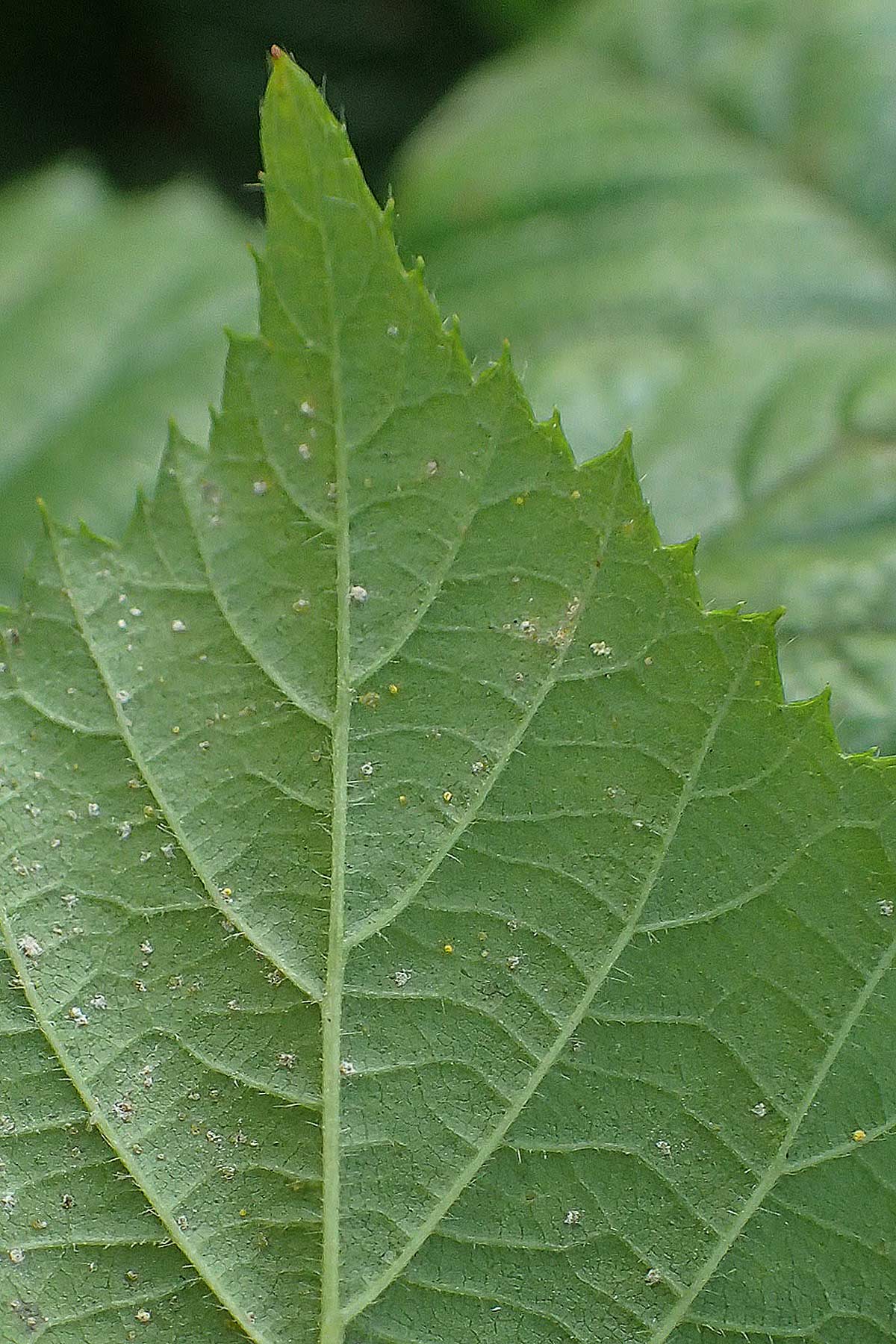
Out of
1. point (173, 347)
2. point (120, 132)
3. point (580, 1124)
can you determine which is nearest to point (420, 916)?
point (580, 1124)

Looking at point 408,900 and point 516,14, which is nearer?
point 408,900

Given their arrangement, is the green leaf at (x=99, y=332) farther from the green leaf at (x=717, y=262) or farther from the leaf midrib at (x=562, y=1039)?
the leaf midrib at (x=562, y=1039)

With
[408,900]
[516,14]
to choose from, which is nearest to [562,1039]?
[408,900]

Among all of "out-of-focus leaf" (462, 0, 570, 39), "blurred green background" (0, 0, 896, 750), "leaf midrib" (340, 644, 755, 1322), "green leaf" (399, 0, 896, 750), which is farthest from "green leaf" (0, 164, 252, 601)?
"leaf midrib" (340, 644, 755, 1322)

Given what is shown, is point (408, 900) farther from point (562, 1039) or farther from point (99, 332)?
point (99, 332)

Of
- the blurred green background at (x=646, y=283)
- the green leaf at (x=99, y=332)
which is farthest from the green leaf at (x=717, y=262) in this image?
the green leaf at (x=99, y=332)

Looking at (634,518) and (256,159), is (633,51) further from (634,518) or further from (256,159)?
(634,518)

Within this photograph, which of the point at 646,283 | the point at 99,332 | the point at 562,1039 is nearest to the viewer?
the point at 562,1039
